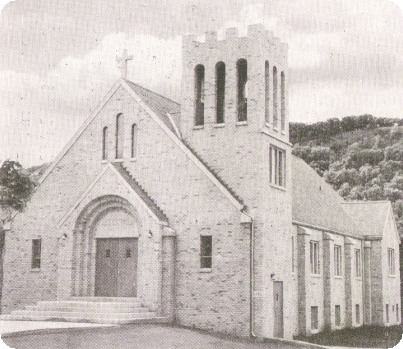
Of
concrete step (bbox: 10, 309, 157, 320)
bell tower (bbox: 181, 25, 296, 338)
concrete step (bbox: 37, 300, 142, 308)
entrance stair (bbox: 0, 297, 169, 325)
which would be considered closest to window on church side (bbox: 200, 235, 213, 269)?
A: bell tower (bbox: 181, 25, 296, 338)

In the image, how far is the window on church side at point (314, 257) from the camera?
4012 centimetres

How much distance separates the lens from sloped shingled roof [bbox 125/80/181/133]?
110ft

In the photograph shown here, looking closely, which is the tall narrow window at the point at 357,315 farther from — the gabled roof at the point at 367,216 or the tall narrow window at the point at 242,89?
the tall narrow window at the point at 242,89

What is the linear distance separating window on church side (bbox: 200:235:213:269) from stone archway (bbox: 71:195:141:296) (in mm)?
3156

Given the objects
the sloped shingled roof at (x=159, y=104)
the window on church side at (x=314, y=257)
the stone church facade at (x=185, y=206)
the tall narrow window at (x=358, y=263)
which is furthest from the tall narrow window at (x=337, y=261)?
the sloped shingled roof at (x=159, y=104)

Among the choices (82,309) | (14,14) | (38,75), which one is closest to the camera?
(14,14)

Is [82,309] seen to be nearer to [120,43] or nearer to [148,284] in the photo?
[148,284]

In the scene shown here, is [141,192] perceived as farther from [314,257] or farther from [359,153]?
[314,257]

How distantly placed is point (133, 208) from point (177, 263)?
2.92 meters

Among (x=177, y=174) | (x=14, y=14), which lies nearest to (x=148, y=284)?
(x=177, y=174)

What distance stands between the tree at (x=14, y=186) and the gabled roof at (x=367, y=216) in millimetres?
22097

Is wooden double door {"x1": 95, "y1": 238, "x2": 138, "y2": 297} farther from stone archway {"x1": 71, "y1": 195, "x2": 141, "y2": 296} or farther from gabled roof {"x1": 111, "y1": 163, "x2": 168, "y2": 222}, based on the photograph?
gabled roof {"x1": 111, "y1": 163, "x2": 168, "y2": 222}

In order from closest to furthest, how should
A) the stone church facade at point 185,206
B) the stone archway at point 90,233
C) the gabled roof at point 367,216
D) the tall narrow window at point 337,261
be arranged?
1. the stone church facade at point 185,206
2. the stone archway at point 90,233
3. the tall narrow window at point 337,261
4. the gabled roof at point 367,216

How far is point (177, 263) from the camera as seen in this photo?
104ft
